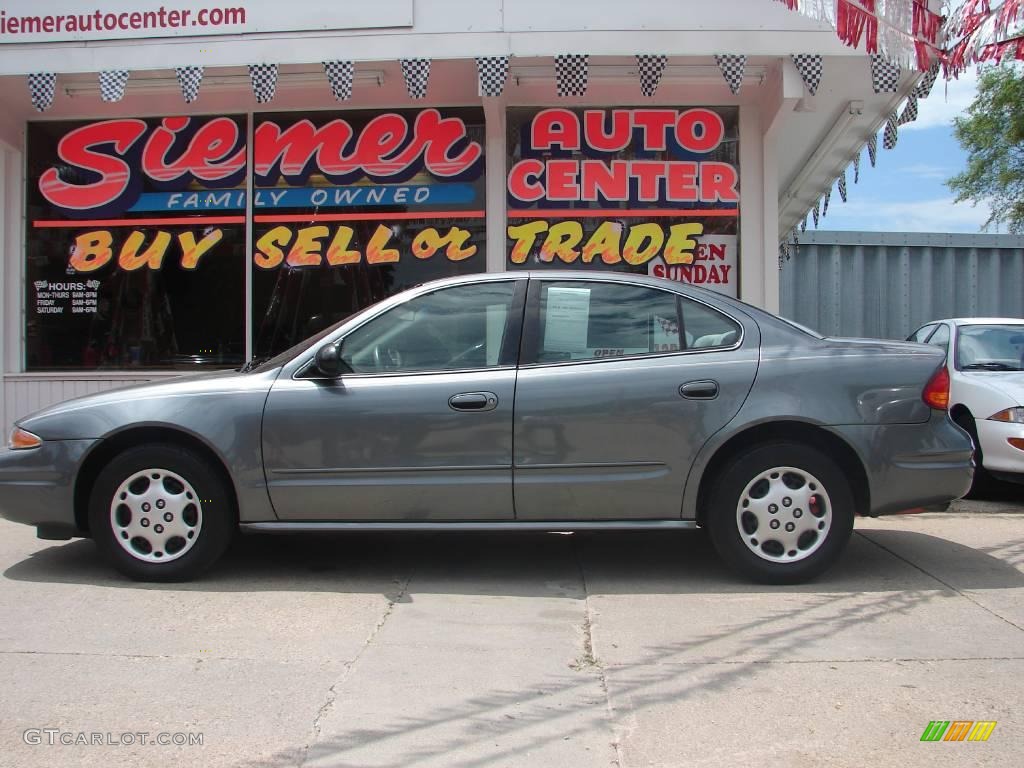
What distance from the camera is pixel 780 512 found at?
15.7 ft

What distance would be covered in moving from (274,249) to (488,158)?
223 cm

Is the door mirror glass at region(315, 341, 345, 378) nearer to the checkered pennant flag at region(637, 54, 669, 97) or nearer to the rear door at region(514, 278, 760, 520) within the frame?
the rear door at region(514, 278, 760, 520)

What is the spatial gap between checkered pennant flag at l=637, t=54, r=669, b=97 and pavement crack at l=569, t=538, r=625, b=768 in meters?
4.42

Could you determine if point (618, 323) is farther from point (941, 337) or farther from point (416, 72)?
point (941, 337)

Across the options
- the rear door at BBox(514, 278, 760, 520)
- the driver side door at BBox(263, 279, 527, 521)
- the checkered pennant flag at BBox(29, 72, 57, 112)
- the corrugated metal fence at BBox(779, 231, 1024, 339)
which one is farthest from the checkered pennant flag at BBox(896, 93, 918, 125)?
the corrugated metal fence at BBox(779, 231, 1024, 339)

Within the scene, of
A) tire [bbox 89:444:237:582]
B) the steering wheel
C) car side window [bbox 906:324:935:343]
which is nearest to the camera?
tire [bbox 89:444:237:582]

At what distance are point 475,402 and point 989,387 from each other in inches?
192

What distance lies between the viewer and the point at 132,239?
29.0 feet

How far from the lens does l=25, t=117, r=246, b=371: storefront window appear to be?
28.9ft

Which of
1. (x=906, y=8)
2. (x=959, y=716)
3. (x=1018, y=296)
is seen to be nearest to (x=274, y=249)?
(x=906, y=8)

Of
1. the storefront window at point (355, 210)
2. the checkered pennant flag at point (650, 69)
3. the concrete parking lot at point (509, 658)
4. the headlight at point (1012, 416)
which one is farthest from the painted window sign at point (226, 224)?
the headlight at point (1012, 416)

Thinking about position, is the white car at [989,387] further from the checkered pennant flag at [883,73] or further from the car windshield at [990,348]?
the checkered pennant flag at [883,73]

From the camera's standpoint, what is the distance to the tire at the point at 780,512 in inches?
187

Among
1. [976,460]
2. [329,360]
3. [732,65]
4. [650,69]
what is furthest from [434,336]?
[976,460]
